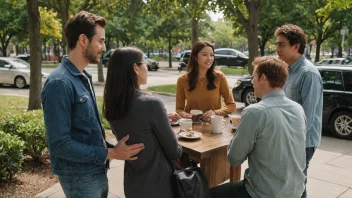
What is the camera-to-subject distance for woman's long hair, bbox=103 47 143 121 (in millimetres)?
2070

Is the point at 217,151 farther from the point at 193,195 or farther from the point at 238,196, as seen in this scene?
the point at 193,195

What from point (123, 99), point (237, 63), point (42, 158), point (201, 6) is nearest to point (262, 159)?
point (123, 99)

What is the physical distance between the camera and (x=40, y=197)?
3982 mm

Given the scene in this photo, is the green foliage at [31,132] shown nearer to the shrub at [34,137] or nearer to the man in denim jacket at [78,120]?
the shrub at [34,137]

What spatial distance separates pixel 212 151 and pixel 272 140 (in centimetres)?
72

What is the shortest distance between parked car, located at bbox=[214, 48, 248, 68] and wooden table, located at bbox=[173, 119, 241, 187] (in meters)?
25.7

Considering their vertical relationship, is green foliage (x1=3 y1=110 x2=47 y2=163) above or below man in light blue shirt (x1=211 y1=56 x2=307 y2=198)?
below

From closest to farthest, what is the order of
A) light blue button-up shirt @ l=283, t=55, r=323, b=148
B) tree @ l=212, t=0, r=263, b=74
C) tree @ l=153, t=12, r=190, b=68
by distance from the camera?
1. light blue button-up shirt @ l=283, t=55, r=323, b=148
2. tree @ l=212, t=0, r=263, b=74
3. tree @ l=153, t=12, r=190, b=68

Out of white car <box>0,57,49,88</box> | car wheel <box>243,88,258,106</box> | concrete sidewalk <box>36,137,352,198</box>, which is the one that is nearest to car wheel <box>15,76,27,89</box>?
white car <box>0,57,49,88</box>

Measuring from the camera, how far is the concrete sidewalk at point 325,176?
13.9 feet

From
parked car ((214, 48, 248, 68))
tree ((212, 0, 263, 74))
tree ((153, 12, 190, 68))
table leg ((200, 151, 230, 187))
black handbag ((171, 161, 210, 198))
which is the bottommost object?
table leg ((200, 151, 230, 187))

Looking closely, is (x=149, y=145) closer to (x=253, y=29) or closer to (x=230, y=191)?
(x=230, y=191)

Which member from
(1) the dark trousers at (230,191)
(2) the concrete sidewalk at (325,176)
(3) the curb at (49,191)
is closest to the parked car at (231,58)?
(2) the concrete sidewalk at (325,176)

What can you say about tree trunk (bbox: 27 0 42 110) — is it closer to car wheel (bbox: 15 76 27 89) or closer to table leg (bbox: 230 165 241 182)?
→ table leg (bbox: 230 165 241 182)
